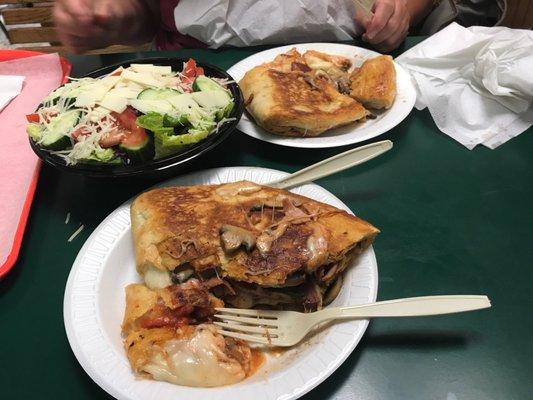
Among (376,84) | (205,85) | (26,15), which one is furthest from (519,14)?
(26,15)

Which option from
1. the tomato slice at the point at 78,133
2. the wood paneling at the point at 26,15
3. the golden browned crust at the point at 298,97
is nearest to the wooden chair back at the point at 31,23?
Answer: the wood paneling at the point at 26,15

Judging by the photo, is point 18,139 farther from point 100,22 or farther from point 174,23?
point 174,23

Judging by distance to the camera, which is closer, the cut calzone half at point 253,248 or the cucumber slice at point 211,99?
the cut calzone half at point 253,248

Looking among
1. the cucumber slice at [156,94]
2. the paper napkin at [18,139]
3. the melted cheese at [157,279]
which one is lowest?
the paper napkin at [18,139]

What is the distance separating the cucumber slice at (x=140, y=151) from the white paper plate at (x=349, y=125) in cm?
41

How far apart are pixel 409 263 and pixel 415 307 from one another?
1.01 ft

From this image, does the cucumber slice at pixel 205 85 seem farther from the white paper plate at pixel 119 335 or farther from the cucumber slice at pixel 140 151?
the white paper plate at pixel 119 335

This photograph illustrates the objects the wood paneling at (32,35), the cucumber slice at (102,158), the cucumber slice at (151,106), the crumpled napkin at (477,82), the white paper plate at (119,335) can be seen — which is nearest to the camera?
the white paper plate at (119,335)

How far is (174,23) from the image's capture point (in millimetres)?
2508

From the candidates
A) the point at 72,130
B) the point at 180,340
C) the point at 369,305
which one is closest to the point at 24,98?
the point at 72,130

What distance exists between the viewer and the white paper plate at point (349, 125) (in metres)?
1.70

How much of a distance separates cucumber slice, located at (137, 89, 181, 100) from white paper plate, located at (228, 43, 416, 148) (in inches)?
11.4

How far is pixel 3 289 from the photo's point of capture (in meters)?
1.34

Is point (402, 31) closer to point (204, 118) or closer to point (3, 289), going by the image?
point (204, 118)
